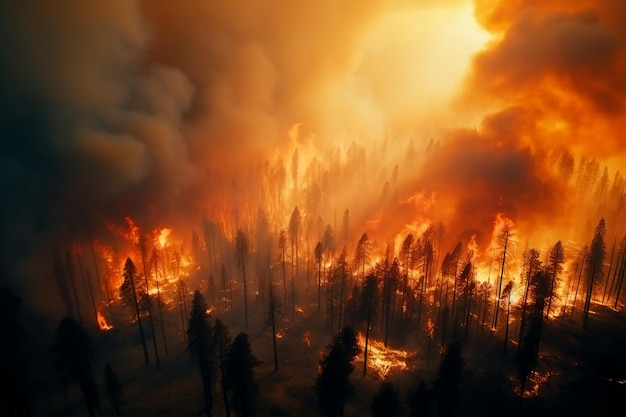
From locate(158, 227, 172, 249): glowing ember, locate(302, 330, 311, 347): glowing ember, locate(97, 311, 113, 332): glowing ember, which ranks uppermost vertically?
locate(158, 227, 172, 249): glowing ember

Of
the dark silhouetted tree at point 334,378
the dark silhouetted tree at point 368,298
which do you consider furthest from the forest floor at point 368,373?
the dark silhouetted tree at point 334,378

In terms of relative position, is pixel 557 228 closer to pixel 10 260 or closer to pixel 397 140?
pixel 397 140

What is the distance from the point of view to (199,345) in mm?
36750

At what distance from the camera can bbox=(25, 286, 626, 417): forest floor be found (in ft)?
137

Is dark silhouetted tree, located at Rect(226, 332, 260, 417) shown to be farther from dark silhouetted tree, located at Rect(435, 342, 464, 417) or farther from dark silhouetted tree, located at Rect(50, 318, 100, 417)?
dark silhouetted tree, located at Rect(435, 342, 464, 417)

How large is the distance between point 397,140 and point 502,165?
74.4m

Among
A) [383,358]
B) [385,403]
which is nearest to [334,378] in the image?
[385,403]

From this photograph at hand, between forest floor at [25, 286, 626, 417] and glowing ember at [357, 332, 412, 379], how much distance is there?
35 centimetres

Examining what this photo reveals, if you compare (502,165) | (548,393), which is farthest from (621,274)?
(548,393)

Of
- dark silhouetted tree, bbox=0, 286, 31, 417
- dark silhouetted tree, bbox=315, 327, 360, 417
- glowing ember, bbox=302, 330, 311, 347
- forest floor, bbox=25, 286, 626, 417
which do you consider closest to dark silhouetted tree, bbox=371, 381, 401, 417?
dark silhouetted tree, bbox=315, 327, 360, 417

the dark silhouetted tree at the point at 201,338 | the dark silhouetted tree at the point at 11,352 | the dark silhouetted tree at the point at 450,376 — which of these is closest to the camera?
the dark silhouetted tree at the point at 11,352

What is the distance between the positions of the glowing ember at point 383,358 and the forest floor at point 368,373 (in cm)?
35

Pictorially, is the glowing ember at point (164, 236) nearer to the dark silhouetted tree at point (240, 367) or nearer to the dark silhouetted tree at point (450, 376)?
the dark silhouetted tree at point (240, 367)

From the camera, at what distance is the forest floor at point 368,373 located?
4188 centimetres
